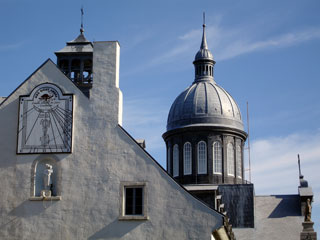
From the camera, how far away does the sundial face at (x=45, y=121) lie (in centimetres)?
3206

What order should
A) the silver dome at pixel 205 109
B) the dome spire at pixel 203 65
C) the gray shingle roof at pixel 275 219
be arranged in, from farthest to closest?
the dome spire at pixel 203 65, the silver dome at pixel 205 109, the gray shingle roof at pixel 275 219

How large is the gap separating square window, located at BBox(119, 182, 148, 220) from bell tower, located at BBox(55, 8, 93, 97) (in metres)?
9.11

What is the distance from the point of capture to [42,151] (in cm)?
3200

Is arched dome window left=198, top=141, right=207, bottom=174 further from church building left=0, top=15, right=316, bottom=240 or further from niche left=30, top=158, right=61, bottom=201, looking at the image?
niche left=30, top=158, right=61, bottom=201

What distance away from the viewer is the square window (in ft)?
102

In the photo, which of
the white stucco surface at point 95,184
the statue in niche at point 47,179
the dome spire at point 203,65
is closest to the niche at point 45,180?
the statue in niche at point 47,179

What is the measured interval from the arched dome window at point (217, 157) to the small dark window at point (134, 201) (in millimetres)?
30768

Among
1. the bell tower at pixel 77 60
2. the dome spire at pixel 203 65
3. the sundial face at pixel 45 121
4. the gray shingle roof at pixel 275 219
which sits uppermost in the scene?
the dome spire at pixel 203 65

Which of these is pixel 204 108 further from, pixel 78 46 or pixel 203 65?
pixel 78 46

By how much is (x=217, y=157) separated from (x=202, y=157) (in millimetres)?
1385

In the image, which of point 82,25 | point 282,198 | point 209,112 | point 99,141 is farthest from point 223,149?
point 99,141

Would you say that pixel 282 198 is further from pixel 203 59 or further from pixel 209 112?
pixel 203 59

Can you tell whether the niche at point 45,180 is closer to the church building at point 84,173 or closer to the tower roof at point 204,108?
the church building at point 84,173

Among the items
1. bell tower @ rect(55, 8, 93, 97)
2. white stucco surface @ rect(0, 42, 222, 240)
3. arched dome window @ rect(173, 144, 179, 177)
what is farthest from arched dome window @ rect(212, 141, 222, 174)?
white stucco surface @ rect(0, 42, 222, 240)
